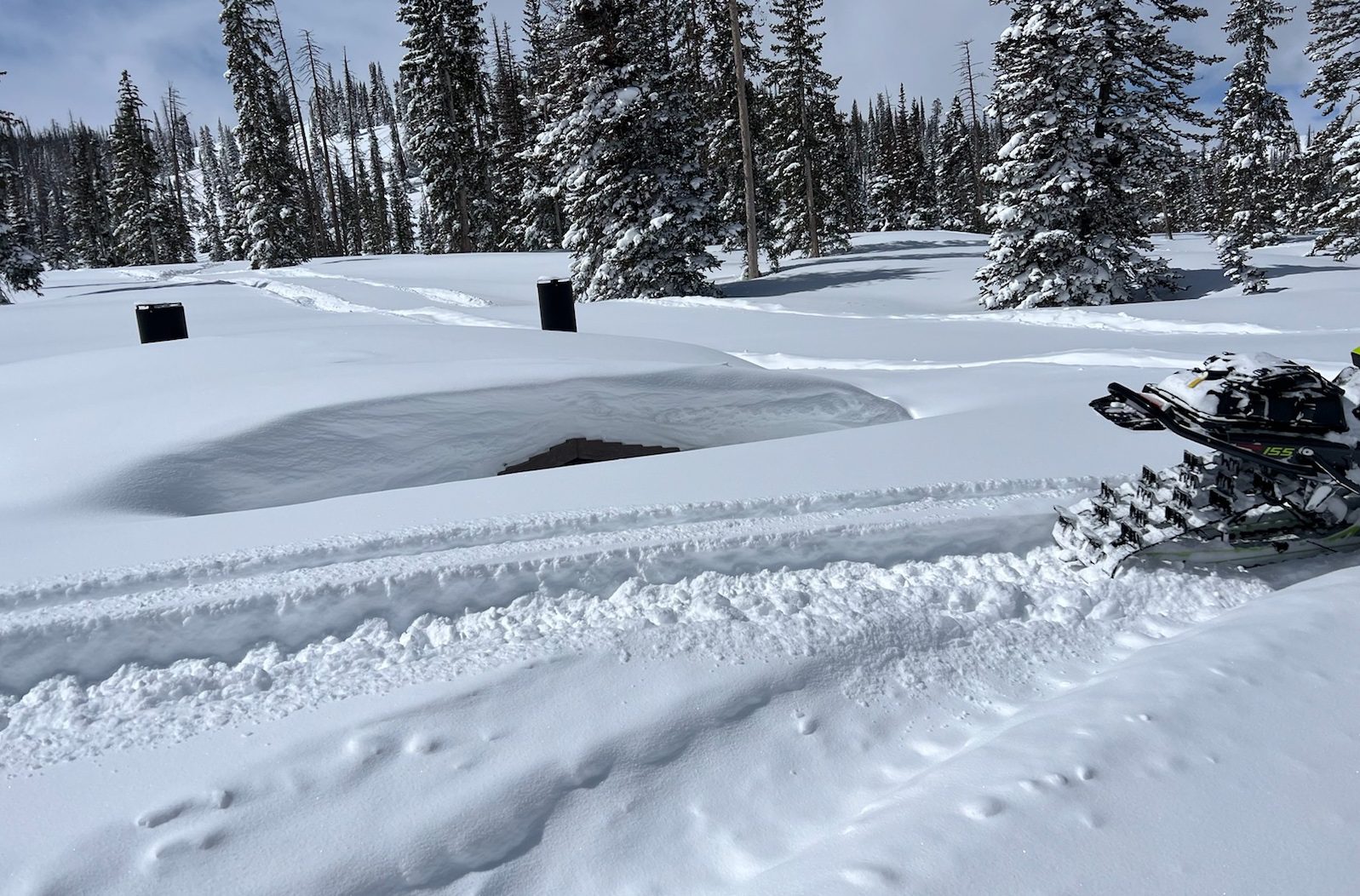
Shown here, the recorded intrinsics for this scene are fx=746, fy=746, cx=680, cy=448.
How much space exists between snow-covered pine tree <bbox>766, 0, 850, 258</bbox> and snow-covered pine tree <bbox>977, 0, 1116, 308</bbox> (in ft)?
36.3

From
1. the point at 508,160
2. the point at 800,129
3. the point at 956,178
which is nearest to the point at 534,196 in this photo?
the point at 508,160

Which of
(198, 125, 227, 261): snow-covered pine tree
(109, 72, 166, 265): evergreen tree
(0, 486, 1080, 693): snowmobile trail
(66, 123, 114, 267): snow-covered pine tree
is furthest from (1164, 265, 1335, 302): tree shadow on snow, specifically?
(66, 123, 114, 267): snow-covered pine tree

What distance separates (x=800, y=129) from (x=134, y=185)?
3527cm

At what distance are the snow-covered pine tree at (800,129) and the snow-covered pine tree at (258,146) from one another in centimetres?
1968

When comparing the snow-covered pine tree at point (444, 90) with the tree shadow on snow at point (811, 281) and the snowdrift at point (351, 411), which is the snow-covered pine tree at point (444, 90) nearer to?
the tree shadow on snow at point (811, 281)

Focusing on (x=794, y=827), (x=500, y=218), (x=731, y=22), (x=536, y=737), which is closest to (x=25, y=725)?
(x=536, y=737)

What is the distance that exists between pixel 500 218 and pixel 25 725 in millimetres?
38627

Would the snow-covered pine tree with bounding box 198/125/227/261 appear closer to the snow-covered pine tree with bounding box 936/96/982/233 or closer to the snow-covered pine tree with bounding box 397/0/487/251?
the snow-covered pine tree with bounding box 397/0/487/251

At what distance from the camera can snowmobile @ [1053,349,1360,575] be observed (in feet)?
9.58

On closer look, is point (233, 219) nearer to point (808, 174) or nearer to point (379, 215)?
point (379, 215)

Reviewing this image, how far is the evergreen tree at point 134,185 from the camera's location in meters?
37.8

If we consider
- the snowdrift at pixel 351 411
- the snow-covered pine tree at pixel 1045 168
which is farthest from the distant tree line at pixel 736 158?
the snowdrift at pixel 351 411

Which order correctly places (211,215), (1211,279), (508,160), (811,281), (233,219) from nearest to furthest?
(1211,279)
(811,281)
(508,160)
(233,219)
(211,215)

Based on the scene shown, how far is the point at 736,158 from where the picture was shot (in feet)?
92.5
